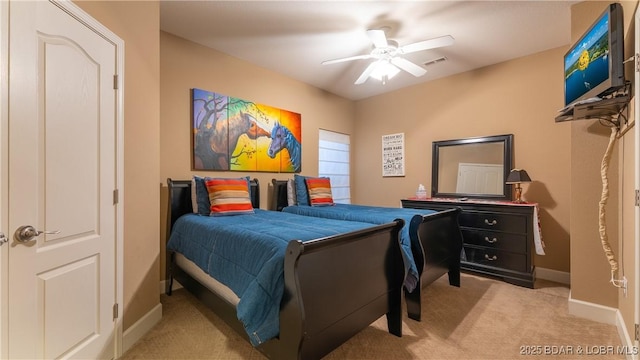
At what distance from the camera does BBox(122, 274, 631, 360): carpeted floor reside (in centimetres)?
182

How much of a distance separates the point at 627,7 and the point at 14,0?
336 cm

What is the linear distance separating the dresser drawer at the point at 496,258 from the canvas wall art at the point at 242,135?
2622mm

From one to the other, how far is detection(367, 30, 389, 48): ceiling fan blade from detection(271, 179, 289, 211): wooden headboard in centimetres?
214

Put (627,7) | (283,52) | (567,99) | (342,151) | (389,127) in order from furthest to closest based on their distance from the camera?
(342,151), (389,127), (283,52), (567,99), (627,7)

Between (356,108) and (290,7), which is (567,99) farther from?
(356,108)

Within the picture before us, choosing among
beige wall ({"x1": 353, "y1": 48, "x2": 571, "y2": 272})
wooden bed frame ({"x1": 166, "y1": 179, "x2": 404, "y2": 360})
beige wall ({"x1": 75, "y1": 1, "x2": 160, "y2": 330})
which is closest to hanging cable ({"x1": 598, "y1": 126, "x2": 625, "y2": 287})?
beige wall ({"x1": 353, "y1": 48, "x2": 571, "y2": 272})

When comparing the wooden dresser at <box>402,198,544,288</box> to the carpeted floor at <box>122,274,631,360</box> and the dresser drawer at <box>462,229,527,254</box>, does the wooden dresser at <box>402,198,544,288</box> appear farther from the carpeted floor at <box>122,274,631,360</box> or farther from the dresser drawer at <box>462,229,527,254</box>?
the carpeted floor at <box>122,274,631,360</box>

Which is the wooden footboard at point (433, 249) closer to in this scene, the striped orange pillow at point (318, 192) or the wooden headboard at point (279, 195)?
the striped orange pillow at point (318, 192)

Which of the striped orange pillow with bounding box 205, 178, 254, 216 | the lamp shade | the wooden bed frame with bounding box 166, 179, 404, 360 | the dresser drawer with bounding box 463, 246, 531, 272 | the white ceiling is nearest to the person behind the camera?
the wooden bed frame with bounding box 166, 179, 404, 360

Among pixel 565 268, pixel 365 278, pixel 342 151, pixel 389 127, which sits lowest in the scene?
pixel 565 268

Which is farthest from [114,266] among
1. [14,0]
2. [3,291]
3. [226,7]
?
[226,7]

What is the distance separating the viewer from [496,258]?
10.4ft

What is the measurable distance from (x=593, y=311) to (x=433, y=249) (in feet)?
4.26

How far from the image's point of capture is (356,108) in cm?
530
